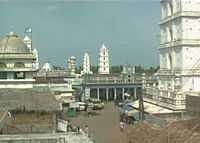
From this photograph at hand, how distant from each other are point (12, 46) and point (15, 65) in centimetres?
200

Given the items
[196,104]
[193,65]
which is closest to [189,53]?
[193,65]

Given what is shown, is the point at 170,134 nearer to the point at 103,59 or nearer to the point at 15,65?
the point at 15,65

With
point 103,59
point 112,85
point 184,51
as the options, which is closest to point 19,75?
point 184,51

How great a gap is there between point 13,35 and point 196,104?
19.6 meters

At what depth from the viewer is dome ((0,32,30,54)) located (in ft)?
111

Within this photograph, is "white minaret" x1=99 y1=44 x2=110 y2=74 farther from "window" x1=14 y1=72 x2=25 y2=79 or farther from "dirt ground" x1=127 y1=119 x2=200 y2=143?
"dirt ground" x1=127 y1=119 x2=200 y2=143

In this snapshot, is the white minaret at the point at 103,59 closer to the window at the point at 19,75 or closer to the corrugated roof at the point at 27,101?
the window at the point at 19,75

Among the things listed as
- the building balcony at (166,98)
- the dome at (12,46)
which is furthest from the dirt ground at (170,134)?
the dome at (12,46)

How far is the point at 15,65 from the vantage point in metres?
33.3

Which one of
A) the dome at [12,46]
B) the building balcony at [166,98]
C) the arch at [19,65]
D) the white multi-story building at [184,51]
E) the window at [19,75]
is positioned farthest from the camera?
the dome at [12,46]

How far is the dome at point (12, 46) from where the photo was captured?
33719mm

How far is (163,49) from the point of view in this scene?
123ft

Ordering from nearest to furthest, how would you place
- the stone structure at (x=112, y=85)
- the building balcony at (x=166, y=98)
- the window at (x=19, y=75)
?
the building balcony at (x=166, y=98)
the window at (x=19, y=75)
the stone structure at (x=112, y=85)

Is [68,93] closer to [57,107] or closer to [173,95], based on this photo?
[173,95]
